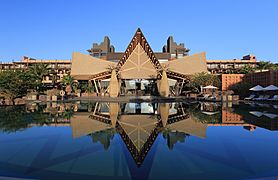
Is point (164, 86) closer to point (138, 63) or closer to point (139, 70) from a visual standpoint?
point (139, 70)

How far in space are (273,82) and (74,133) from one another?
89.0 ft

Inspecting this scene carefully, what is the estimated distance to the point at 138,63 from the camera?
40.4m

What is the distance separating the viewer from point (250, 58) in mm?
69688

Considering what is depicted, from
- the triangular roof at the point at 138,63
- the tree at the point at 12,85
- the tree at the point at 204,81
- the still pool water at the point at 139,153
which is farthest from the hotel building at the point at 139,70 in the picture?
the still pool water at the point at 139,153

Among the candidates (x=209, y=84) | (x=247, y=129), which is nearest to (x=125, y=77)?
(x=209, y=84)

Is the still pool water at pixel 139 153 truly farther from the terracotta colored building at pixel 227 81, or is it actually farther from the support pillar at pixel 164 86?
the terracotta colored building at pixel 227 81

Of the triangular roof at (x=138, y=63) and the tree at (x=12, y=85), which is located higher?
the triangular roof at (x=138, y=63)

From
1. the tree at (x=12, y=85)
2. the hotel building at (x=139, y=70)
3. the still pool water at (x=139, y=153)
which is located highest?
the hotel building at (x=139, y=70)

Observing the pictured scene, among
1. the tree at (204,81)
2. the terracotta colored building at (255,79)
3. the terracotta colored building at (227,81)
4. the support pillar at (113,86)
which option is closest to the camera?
the terracotta colored building at (255,79)

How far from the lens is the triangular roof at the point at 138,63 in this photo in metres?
38.4

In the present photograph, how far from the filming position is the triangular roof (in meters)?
38.4

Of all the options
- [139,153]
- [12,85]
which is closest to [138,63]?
[12,85]

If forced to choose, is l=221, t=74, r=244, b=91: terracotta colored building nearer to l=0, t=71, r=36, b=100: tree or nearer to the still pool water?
l=0, t=71, r=36, b=100: tree

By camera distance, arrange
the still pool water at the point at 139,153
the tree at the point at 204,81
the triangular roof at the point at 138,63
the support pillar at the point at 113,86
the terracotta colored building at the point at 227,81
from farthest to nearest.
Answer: the triangular roof at the point at 138,63 < the terracotta colored building at the point at 227,81 < the tree at the point at 204,81 < the support pillar at the point at 113,86 < the still pool water at the point at 139,153
